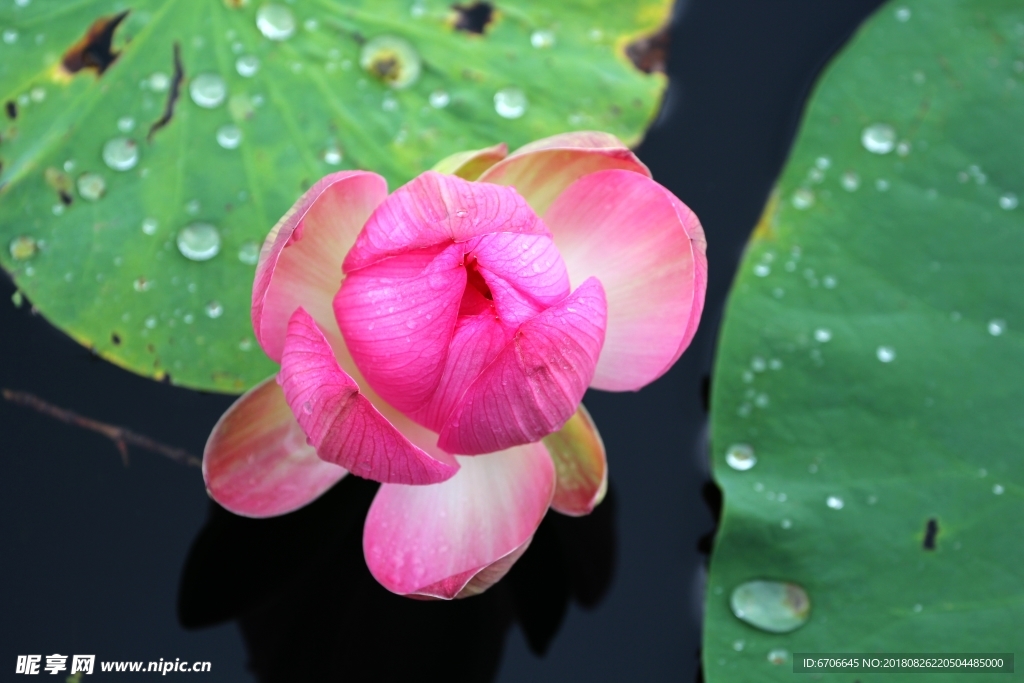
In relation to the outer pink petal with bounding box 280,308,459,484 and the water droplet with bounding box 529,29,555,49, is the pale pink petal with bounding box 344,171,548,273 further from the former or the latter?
the water droplet with bounding box 529,29,555,49

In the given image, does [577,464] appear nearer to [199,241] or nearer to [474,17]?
[199,241]

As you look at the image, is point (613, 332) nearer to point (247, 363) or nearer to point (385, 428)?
point (385, 428)

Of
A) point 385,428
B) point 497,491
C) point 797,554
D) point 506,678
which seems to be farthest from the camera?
point 506,678

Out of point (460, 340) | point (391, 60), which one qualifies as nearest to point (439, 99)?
point (391, 60)

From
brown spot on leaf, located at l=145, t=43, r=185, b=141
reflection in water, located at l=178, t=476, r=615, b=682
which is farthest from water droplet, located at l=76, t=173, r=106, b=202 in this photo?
reflection in water, located at l=178, t=476, r=615, b=682

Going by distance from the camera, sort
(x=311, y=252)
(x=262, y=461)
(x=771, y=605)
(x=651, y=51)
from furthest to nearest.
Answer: (x=651, y=51)
(x=771, y=605)
(x=262, y=461)
(x=311, y=252)

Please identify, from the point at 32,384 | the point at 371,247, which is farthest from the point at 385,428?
the point at 32,384

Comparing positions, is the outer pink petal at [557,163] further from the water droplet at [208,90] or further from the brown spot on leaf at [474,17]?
the water droplet at [208,90]
